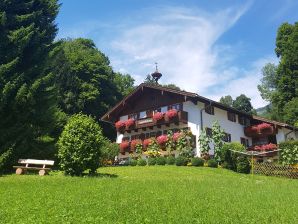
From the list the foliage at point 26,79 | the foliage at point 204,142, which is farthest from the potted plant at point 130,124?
the foliage at point 26,79

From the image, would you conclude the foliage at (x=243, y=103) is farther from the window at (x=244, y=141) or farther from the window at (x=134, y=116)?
the window at (x=134, y=116)

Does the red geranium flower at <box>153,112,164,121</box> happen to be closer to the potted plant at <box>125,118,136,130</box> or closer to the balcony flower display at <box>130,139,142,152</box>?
the balcony flower display at <box>130,139,142,152</box>

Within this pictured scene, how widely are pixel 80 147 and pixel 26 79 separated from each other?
31.0 feet

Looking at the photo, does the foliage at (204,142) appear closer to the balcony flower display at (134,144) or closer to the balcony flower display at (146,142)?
the balcony flower display at (146,142)

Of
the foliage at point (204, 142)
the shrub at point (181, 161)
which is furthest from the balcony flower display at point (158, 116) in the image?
the shrub at point (181, 161)

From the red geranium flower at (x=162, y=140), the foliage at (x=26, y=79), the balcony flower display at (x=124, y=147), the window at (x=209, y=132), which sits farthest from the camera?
the balcony flower display at (x=124, y=147)

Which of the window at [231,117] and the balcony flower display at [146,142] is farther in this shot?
the window at [231,117]

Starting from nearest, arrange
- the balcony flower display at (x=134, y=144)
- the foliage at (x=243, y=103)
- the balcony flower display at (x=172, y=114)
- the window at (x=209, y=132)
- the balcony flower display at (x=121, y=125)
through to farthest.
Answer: the balcony flower display at (x=172, y=114), the window at (x=209, y=132), the balcony flower display at (x=134, y=144), the balcony flower display at (x=121, y=125), the foliage at (x=243, y=103)

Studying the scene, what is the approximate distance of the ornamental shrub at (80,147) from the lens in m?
22.6

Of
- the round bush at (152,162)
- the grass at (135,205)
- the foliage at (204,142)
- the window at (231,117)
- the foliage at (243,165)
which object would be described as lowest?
the grass at (135,205)

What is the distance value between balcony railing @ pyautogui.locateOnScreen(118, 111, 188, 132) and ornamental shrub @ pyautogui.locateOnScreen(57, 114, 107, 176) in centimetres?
1981

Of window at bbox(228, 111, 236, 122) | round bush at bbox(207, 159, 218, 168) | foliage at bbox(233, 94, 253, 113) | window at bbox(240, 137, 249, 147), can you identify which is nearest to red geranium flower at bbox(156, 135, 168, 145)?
round bush at bbox(207, 159, 218, 168)

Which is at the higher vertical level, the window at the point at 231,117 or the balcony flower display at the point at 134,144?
the window at the point at 231,117

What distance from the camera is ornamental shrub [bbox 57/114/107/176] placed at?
22578mm
